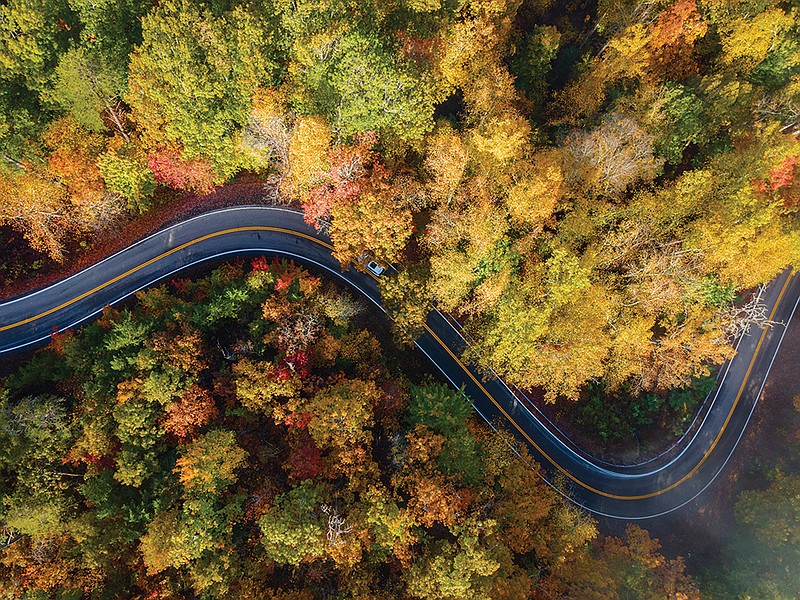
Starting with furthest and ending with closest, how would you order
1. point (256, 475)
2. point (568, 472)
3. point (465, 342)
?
point (568, 472), point (465, 342), point (256, 475)

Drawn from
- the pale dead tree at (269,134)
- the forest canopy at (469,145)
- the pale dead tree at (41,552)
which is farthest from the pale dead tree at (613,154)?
the pale dead tree at (41,552)

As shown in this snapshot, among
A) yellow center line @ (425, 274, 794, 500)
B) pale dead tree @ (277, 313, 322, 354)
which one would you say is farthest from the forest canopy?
pale dead tree @ (277, 313, 322, 354)

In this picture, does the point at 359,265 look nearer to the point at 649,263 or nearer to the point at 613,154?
the point at 613,154

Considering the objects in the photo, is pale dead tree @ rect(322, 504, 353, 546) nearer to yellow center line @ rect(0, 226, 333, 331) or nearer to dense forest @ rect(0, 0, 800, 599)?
dense forest @ rect(0, 0, 800, 599)

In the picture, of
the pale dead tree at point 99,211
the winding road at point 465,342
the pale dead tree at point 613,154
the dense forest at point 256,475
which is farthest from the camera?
the winding road at point 465,342

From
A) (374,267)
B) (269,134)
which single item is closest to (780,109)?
(374,267)

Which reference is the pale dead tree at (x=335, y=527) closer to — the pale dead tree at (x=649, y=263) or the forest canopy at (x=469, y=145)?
the forest canopy at (x=469, y=145)
